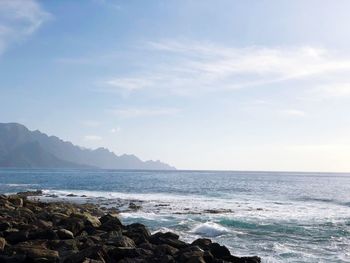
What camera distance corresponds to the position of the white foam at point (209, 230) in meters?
28.5

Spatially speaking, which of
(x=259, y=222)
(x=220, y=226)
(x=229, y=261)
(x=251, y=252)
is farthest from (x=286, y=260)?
(x=259, y=222)

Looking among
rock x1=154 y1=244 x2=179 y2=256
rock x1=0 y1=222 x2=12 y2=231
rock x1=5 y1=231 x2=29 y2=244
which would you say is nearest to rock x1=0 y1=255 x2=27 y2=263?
rock x1=5 y1=231 x2=29 y2=244

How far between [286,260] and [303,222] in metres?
14.8

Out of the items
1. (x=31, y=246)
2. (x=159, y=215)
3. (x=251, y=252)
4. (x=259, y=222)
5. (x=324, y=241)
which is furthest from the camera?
(x=159, y=215)

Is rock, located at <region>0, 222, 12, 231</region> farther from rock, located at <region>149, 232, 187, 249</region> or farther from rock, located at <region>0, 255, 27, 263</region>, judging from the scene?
rock, located at <region>149, 232, 187, 249</region>

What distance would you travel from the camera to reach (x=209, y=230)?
29000 mm

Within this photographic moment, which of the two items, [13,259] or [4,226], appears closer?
[13,259]

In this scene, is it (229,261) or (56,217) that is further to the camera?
(56,217)

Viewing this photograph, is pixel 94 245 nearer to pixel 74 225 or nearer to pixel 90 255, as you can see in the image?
pixel 90 255

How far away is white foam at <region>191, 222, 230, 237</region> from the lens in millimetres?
28484

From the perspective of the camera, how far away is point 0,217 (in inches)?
893

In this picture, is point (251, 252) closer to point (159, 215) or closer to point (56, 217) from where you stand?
Answer: point (56, 217)

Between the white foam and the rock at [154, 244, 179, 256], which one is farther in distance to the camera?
the white foam

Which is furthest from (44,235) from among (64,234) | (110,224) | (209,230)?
(209,230)
